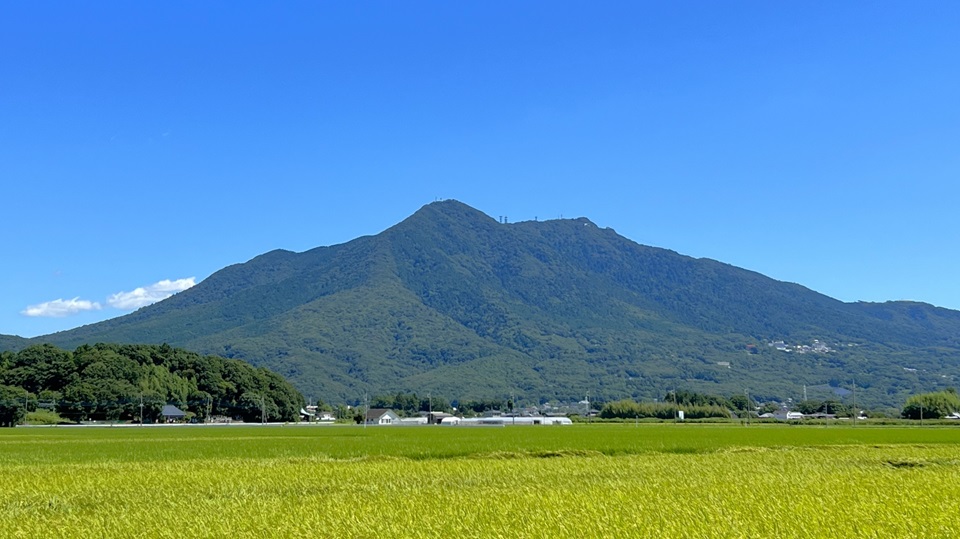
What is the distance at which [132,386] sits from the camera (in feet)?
396

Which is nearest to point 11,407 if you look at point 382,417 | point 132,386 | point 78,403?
point 78,403

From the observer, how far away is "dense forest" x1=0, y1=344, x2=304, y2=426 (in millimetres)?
113562

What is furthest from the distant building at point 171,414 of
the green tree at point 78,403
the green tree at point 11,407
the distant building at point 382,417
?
the distant building at point 382,417

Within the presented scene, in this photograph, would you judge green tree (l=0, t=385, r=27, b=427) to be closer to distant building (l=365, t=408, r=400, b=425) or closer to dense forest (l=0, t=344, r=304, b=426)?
dense forest (l=0, t=344, r=304, b=426)

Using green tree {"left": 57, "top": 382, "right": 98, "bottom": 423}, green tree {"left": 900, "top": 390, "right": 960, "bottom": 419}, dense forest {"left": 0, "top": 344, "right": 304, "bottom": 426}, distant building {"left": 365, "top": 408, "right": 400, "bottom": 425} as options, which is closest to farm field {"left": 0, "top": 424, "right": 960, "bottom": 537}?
dense forest {"left": 0, "top": 344, "right": 304, "bottom": 426}

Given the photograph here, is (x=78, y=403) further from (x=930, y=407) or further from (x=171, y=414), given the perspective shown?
(x=930, y=407)

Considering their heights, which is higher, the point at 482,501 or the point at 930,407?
the point at 482,501

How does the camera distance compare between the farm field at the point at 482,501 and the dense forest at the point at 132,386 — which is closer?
the farm field at the point at 482,501

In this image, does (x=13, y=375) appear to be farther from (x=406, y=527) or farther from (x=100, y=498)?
(x=406, y=527)

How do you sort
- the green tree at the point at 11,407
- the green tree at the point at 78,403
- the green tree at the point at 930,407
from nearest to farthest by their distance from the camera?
the green tree at the point at 11,407
the green tree at the point at 78,403
the green tree at the point at 930,407

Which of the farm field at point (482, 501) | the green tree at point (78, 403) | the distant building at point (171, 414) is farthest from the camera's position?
the distant building at point (171, 414)

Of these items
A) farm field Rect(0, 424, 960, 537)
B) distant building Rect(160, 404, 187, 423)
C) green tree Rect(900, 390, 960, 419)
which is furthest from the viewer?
green tree Rect(900, 390, 960, 419)

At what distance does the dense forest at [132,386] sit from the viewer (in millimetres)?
113562

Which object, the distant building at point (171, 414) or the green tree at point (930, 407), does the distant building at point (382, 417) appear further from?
the green tree at point (930, 407)
